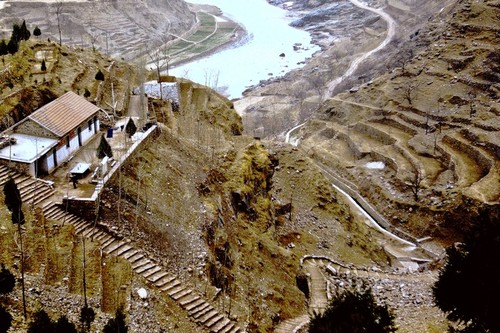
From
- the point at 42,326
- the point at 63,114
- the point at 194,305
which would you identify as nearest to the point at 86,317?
the point at 42,326

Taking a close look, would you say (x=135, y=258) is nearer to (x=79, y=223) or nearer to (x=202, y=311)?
(x=79, y=223)

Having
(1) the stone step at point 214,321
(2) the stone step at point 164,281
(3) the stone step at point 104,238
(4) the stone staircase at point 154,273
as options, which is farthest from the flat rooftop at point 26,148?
(1) the stone step at point 214,321

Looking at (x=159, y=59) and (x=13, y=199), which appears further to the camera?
(x=159, y=59)

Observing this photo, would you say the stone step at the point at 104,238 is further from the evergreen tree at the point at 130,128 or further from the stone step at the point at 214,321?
the evergreen tree at the point at 130,128

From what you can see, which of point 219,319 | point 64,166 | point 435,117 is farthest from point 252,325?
point 435,117

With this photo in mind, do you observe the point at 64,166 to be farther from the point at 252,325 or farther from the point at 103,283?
the point at 252,325

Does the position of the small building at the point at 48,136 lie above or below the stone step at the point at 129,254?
above

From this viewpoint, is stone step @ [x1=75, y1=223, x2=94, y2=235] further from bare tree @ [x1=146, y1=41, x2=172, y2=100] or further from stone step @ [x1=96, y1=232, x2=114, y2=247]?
bare tree @ [x1=146, y1=41, x2=172, y2=100]
